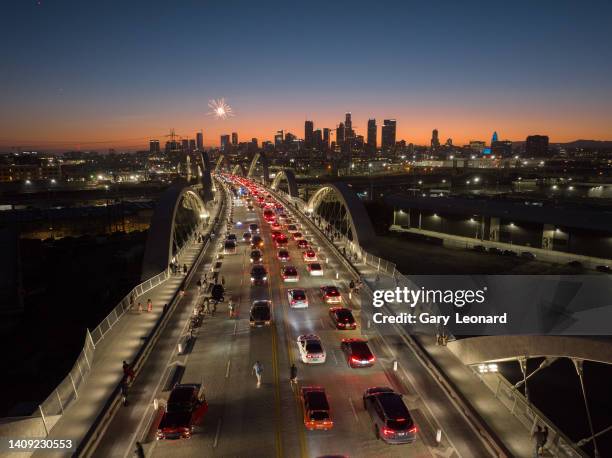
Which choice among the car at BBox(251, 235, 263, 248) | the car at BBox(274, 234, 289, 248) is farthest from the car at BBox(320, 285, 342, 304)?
the car at BBox(251, 235, 263, 248)

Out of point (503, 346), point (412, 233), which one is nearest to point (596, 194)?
point (412, 233)

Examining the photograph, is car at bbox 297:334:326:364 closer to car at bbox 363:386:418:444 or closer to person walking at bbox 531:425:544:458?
car at bbox 363:386:418:444

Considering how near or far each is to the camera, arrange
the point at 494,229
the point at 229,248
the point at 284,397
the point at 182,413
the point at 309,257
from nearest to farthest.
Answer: the point at 182,413 < the point at 284,397 < the point at 309,257 < the point at 229,248 < the point at 494,229

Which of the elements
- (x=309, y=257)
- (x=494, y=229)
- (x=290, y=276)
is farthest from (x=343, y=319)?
(x=494, y=229)

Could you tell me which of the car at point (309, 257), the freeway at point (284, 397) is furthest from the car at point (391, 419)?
the car at point (309, 257)

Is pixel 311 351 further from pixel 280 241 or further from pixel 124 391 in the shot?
pixel 280 241
